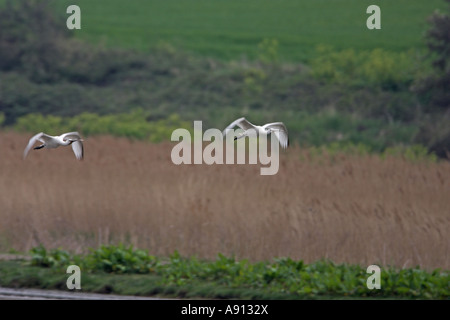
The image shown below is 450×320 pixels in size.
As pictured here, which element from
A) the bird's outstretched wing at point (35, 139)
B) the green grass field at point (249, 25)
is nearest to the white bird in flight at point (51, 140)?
the bird's outstretched wing at point (35, 139)

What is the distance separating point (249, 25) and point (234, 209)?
110ft

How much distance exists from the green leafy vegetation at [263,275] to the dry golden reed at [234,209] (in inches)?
29.1

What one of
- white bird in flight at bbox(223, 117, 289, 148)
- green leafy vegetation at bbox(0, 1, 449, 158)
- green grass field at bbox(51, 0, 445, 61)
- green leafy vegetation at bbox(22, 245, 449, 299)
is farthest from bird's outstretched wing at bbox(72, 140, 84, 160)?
green grass field at bbox(51, 0, 445, 61)

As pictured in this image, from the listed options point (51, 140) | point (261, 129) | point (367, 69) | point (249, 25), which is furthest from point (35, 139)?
point (249, 25)

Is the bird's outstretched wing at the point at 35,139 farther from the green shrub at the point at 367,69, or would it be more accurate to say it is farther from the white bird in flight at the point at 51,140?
the green shrub at the point at 367,69

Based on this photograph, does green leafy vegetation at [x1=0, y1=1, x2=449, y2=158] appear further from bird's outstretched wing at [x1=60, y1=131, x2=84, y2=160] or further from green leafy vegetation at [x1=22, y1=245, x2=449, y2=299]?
bird's outstretched wing at [x1=60, y1=131, x2=84, y2=160]

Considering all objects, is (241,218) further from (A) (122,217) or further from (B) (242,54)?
(B) (242,54)

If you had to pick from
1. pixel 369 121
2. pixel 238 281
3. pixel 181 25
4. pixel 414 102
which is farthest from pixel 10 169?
pixel 181 25

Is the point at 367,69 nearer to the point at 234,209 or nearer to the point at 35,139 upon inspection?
the point at 234,209

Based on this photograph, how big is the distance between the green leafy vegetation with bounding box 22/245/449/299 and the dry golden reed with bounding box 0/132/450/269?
74 centimetres

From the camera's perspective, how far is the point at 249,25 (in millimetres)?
44562

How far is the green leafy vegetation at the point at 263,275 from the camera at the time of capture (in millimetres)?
9062
